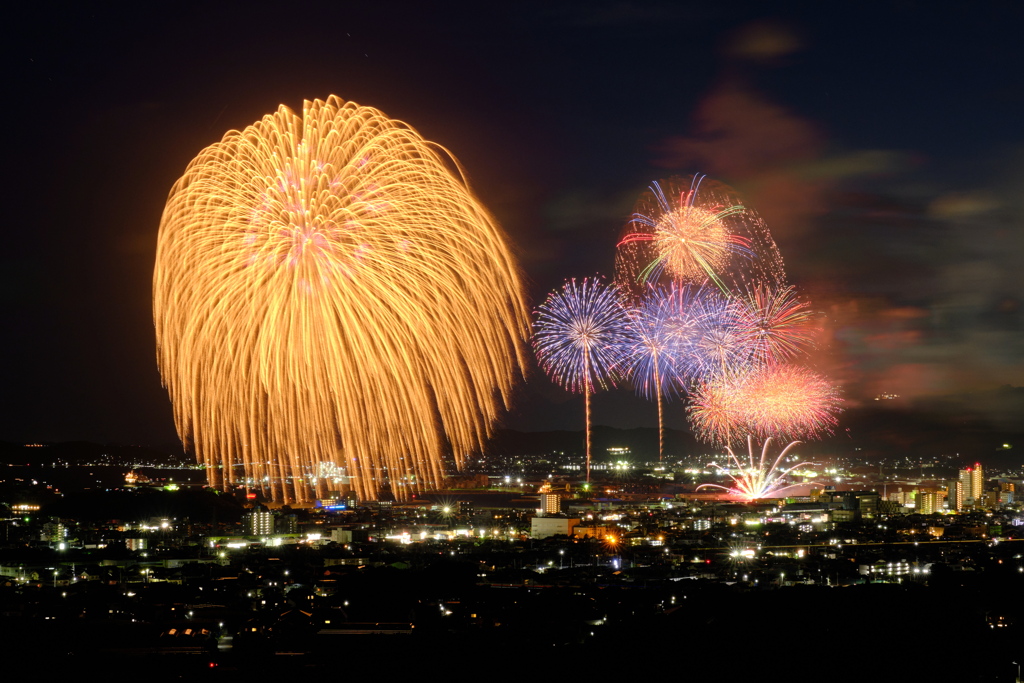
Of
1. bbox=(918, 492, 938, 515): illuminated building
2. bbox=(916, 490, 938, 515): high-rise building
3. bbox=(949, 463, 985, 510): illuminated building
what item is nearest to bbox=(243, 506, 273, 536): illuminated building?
bbox=(916, 490, 938, 515): high-rise building

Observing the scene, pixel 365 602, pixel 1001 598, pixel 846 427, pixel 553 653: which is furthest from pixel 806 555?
pixel 846 427

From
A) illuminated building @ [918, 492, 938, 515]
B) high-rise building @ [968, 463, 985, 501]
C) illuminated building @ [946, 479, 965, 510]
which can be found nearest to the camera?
illuminated building @ [918, 492, 938, 515]

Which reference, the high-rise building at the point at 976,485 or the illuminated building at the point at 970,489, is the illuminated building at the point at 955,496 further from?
the high-rise building at the point at 976,485

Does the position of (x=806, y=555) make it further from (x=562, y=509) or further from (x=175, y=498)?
(x=175, y=498)

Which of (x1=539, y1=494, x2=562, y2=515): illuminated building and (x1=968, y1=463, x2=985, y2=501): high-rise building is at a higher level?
(x1=539, y1=494, x2=562, y2=515): illuminated building

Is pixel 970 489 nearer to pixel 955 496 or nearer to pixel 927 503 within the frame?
pixel 955 496

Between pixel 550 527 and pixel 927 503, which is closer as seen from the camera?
pixel 550 527

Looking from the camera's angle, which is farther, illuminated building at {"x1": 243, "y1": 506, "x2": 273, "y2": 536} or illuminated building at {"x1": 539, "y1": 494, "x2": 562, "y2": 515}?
illuminated building at {"x1": 539, "y1": 494, "x2": 562, "y2": 515}

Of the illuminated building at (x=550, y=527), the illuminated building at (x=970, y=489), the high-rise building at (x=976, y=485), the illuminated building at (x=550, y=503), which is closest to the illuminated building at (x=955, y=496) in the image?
the illuminated building at (x=970, y=489)

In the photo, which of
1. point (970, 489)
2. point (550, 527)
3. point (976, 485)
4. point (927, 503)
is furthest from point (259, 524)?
point (976, 485)

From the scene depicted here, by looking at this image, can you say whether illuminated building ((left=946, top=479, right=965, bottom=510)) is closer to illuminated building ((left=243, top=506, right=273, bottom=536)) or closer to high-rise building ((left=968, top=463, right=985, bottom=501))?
high-rise building ((left=968, top=463, right=985, bottom=501))

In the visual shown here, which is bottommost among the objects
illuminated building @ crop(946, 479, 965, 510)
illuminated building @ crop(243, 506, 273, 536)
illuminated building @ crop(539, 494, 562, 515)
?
illuminated building @ crop(946, 479, 965, 510)

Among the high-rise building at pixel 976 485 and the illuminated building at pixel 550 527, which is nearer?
the illuminated building at pixel 550 527
